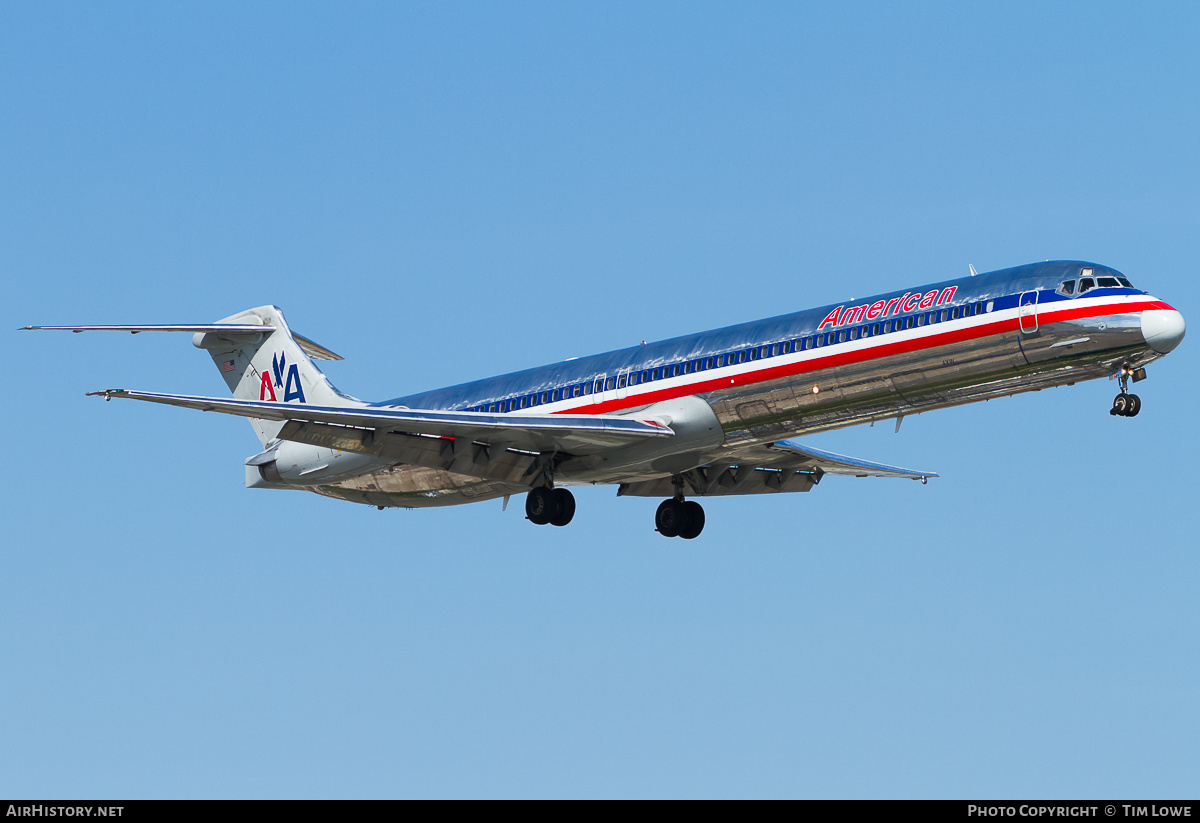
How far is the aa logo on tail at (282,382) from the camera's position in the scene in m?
42.5

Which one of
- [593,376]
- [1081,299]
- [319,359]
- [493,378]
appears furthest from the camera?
[319,359]

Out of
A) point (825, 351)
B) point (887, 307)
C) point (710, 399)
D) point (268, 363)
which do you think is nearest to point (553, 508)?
point (710, 399)

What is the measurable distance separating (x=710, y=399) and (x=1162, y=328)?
9.23 meters

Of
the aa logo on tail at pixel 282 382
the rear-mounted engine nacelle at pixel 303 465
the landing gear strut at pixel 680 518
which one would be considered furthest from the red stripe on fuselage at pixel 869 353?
the aa logo on tail at pixel 282 382

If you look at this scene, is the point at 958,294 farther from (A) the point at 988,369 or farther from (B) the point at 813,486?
(B) the point at 813,486

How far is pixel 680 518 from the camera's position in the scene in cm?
3944

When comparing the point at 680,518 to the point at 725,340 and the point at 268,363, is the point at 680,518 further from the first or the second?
the point at 268,363

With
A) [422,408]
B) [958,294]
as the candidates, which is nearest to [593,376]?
[422,408]

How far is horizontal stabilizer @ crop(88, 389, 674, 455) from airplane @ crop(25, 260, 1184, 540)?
47 mm

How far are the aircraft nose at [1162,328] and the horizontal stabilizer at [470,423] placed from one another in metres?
9.97

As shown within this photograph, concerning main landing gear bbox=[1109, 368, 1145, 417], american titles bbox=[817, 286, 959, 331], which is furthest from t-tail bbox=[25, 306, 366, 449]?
main landing gear bbox=[1109, 368, 1145, 417]

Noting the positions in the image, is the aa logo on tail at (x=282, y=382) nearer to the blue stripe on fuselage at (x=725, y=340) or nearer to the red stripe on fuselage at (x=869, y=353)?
the blue stripe on fuselage at (x=725, y=340)

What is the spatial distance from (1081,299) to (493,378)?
14.7 meters
